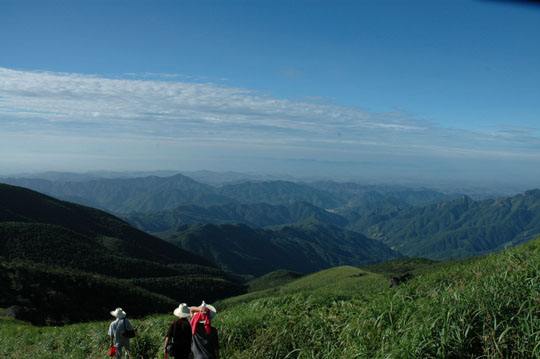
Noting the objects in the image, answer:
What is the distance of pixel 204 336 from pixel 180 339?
2.64 feet

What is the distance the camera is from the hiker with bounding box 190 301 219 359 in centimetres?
1023

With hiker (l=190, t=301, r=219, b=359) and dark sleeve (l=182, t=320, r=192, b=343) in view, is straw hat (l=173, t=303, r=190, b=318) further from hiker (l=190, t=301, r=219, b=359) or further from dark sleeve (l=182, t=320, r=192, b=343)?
hiker (l=190, t=301, r=219, b=359)

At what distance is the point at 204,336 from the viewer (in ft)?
34.0

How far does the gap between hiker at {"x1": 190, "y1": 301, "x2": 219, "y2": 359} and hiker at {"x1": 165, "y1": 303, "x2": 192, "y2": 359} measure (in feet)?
0.70

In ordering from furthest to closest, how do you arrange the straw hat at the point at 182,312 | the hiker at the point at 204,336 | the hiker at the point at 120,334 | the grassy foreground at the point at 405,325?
the hiker at the point at 120,334
the straw hat at the point at 182,312
the hiker at the point at 204,336
the grassy foreground at the point at 405,325

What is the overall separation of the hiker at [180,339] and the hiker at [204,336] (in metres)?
0.21

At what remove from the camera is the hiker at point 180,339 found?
420 inches

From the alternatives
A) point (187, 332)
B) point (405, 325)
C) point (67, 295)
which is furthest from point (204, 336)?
point (67, 295)

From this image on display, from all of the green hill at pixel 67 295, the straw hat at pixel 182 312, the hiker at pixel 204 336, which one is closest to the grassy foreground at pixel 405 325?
the hiker at pixel 204 336

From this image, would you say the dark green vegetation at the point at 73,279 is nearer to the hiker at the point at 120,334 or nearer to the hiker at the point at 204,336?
the hiker at the point at 120,334

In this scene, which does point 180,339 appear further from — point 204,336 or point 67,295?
point 67,295

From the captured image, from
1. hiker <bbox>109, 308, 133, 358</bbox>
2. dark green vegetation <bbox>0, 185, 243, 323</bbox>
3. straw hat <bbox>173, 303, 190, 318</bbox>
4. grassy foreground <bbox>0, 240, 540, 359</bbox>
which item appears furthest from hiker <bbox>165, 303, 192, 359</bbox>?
dark green vegetation <bbox>0, 185, 243, 323</bbox>

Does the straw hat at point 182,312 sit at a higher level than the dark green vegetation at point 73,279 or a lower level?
higher

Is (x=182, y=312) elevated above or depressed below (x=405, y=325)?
below
